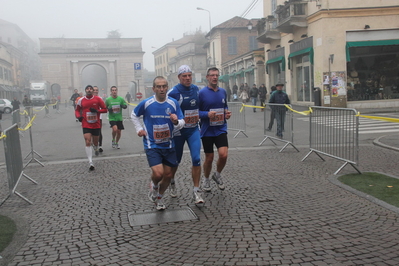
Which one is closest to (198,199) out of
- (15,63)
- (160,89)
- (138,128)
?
(138,128)

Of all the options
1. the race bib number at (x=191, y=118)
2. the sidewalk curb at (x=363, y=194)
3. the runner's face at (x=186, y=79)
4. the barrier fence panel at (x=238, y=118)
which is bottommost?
the sidewalk curb at (x=363, y=194)

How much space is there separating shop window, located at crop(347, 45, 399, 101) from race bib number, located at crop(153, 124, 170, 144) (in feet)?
69.5

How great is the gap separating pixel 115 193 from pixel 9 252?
263 cm

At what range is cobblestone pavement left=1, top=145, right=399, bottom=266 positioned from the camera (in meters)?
4.21

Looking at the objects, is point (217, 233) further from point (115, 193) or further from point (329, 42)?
point (329, 42)

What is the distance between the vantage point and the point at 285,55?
3138 centimetres

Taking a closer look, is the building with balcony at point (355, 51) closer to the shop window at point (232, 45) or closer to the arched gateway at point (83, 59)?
the shop window at point (232, 45)

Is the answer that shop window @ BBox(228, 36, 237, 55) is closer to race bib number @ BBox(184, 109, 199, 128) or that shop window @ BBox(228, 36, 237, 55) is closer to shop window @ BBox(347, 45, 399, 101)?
shop window @ BBox(347, 45, 399, 101)

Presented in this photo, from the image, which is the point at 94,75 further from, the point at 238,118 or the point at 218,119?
the point at 218,119

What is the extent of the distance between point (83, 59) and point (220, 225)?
8047 centimetres

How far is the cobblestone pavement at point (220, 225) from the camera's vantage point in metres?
4.21

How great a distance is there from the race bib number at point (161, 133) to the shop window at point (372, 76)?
69.5 feet

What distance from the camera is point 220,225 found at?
16.8 feet

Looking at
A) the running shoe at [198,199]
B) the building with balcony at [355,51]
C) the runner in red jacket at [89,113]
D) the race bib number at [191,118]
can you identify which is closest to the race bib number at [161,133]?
the race bib number at [191,118]
